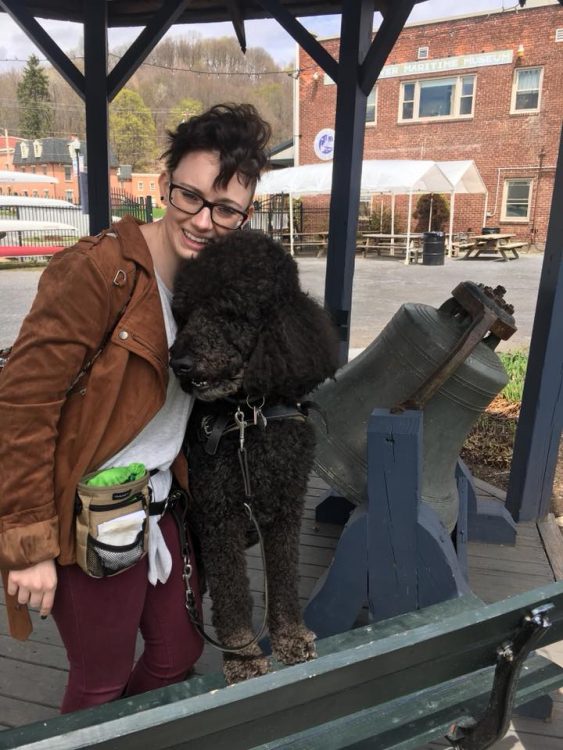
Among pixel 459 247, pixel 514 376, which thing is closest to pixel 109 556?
pixel 514 376

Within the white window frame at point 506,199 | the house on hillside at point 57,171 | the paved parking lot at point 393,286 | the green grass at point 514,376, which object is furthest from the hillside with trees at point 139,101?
the green grass at point 514,376

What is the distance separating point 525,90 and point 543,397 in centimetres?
2335

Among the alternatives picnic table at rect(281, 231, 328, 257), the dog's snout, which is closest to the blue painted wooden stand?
the dog's snout

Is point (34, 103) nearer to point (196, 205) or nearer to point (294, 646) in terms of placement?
point (196, 205)

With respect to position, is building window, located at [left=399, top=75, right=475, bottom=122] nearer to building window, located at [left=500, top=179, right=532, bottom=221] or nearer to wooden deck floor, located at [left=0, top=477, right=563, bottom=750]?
building window, located at [left=500, top=179, right=532, bottom=221]

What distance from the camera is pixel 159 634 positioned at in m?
1.55

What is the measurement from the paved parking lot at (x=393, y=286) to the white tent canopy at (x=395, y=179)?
2.27 m

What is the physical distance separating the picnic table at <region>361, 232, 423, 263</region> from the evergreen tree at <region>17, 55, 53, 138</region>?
55152 mm

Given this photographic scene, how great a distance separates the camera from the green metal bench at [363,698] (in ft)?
3.13

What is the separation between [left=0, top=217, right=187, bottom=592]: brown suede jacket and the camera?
1218mm

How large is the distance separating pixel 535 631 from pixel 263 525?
2.19ft

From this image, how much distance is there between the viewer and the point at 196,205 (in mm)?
1396

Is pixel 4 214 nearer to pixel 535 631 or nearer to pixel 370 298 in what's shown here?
pixel 370 298

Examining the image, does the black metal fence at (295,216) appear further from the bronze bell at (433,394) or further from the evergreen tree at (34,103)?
the evergreen tree at (34,103)
